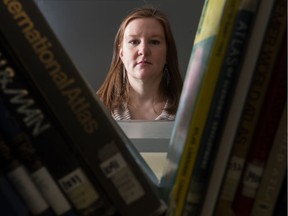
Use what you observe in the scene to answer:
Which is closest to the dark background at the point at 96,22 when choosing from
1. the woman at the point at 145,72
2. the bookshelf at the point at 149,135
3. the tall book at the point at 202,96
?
the woman at the point at 145,72

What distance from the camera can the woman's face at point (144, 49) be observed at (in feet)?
4.16

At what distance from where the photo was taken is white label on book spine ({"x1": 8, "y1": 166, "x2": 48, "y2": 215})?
0.30 metres

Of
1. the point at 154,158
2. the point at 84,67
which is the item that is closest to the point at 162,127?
the point at 154,158

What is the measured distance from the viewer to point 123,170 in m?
0.30

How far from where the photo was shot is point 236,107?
291 mm

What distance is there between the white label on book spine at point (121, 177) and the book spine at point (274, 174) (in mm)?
93

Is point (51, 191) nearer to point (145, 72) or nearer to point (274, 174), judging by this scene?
point (274, 174)

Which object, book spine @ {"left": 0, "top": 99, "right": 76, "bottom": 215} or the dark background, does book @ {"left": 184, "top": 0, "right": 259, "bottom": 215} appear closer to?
book spine @ {"left": 0, "top": 99, "right": 76, "bottom": 215}

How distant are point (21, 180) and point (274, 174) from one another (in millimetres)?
194

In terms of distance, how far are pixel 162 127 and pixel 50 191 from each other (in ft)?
2.62

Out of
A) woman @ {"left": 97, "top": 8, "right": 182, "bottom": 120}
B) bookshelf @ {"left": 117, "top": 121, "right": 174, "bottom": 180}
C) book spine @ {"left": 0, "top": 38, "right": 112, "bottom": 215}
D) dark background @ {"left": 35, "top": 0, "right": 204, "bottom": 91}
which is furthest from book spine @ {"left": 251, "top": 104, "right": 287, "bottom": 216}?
dark background @ {"left": 35, "top": 0, "right": 204, "bottom": 91}

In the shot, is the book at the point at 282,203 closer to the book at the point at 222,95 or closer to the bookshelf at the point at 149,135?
the book at the point at 222,95

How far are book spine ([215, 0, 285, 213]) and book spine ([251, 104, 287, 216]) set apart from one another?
2 centimetres

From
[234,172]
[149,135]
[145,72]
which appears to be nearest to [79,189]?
[234,172]
